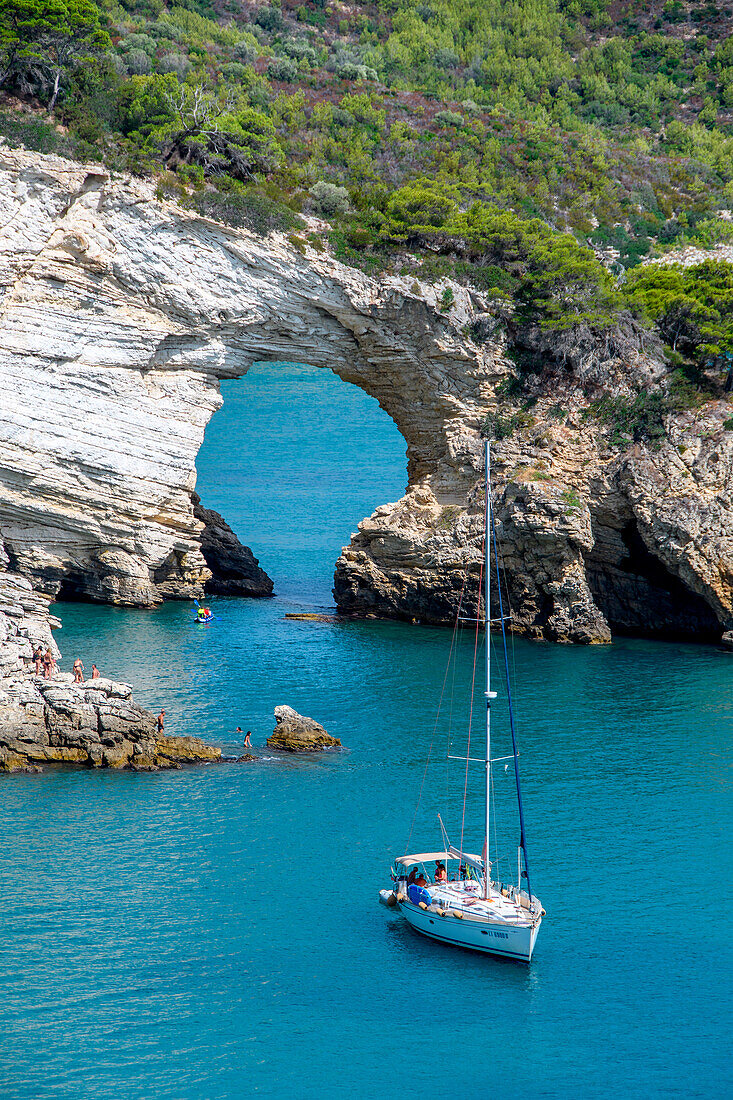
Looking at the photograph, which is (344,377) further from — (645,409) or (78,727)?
(78,727)

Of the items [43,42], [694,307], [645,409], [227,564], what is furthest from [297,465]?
[694,307]

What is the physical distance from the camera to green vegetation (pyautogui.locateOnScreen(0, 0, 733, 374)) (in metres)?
48.8

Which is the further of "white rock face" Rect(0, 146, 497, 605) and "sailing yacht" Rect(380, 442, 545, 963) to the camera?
"white rock face" Rect(0, 146, 497, 605)

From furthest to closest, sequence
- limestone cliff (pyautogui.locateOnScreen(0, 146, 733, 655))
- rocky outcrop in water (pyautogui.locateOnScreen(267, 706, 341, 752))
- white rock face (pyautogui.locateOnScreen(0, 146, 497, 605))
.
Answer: limestone cliff (pyautogui.locateOnScreen(0, 146, 733, 655))
white rock face (pyautogui.locateOnScreen(0, 146, 497, 605))
rocky outcrop in water (pyautogui.locateOnScreen(267, 706, 341, 752))

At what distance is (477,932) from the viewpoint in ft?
70.7

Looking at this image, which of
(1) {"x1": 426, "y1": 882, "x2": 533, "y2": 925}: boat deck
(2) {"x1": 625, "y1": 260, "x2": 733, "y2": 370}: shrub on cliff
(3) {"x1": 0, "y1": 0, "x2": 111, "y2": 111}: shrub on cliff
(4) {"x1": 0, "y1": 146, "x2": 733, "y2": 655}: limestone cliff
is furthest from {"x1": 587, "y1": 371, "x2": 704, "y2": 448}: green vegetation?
(3) {"x1": 0, "y1": 0, "x2": 111, "y2": 111}: shrub on cliff

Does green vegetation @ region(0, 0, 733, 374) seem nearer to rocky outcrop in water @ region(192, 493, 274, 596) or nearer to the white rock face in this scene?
the white rock face

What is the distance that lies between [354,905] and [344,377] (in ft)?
113

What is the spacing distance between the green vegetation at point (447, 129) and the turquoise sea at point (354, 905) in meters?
20.2

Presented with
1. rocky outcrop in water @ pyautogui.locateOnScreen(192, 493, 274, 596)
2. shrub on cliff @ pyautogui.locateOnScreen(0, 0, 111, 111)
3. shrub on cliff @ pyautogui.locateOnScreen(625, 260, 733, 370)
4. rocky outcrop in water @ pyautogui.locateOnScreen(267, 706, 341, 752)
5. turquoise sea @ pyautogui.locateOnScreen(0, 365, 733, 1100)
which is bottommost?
turquoise sea @ pyautogui.locateOnScreen(0, 365, 733, 1100)

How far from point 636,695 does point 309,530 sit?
4103cm

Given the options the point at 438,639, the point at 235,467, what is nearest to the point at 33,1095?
the point at 438,639

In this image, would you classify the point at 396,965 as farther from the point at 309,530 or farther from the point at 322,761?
the point at 309,530

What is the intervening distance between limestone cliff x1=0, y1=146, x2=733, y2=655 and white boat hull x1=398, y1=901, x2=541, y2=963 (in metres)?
26.7
